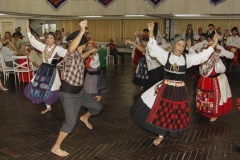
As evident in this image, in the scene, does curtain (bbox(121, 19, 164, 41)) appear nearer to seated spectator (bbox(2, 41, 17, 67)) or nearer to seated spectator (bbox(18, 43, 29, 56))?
seated spectator (bbox(18, 43, 29, 56))

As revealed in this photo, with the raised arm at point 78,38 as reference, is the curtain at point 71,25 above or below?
above

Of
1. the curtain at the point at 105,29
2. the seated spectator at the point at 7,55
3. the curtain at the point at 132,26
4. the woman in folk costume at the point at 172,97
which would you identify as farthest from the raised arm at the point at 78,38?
the curtain at the point at 105,29

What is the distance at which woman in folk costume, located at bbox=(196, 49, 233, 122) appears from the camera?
475cm

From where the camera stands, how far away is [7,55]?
28.7 feet

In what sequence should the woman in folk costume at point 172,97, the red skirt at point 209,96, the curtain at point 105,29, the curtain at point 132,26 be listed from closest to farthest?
the woman in folk costume at point 172,97 → the red skirt at point 209,96 → the curtain at point 132,26 → the curtain at point 105,29

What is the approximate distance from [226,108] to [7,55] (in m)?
6.86

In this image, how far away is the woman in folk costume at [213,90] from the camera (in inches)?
187

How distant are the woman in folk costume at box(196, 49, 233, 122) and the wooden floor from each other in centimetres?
27

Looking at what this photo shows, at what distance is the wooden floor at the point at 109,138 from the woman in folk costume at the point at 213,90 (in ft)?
0.90

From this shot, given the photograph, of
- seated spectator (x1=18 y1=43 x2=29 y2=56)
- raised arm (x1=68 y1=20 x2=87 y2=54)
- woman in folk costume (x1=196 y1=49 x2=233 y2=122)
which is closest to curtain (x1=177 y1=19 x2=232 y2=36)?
seated spectator (x1=18 y1=43 x2=29 y2=56)

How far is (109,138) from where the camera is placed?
14.1 feet

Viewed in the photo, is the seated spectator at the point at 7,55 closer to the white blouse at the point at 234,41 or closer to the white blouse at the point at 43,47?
the white blouse at the point at 43,47

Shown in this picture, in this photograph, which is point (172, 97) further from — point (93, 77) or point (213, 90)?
point (93, 77)

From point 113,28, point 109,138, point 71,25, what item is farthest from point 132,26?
point 109,138
